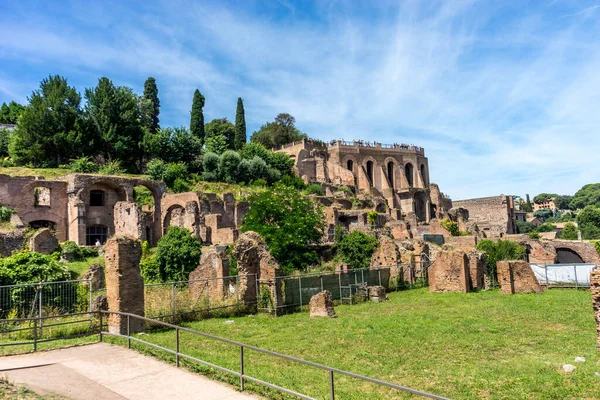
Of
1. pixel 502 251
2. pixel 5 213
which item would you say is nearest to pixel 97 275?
pixel 5 213

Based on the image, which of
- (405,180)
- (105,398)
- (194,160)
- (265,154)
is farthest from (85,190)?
(405,180)

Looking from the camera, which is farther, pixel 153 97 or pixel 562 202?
pixel 562 202

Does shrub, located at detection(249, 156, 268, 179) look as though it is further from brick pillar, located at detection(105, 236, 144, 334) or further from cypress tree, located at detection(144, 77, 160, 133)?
brick pillar, located at detection(105, 236, 144, 334)

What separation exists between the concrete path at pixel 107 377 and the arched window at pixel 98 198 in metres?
31.3

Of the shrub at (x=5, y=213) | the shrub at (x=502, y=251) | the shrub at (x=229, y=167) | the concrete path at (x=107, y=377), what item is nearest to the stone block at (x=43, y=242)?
the shrub at (x=5, y=213)

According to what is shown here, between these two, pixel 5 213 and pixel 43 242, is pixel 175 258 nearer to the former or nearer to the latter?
pixel 43 242

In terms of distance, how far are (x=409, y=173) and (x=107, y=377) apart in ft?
242

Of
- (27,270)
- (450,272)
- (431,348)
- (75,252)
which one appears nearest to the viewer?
(431,348)

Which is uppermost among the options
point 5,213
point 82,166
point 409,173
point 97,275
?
point 409,173

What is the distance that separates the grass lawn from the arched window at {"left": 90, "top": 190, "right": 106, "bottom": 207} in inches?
1081

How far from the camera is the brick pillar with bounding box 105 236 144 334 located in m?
12.9

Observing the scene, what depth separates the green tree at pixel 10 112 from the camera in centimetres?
7888

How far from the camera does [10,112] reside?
80.4 meters

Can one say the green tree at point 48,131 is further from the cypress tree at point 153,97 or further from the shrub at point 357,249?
the shrub at point 357,249
